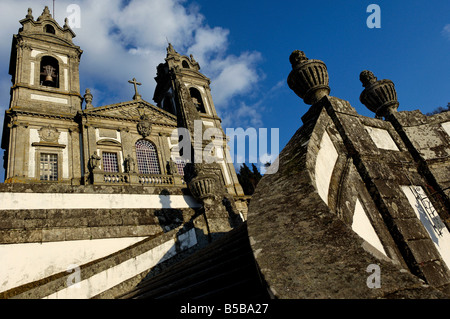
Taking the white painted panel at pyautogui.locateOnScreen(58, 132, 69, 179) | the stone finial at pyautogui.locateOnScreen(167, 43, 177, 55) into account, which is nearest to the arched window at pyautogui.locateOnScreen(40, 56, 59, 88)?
the white painted panel at pyautogui.locateOnScreen(58, 132, 69, 179)

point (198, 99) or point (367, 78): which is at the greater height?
point (198, 99)

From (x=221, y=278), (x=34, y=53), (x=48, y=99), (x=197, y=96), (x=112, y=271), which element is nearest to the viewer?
(x=221, y=278)

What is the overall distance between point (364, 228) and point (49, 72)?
955 inches


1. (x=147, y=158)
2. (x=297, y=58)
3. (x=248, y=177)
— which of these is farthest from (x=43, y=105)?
(x=248, y=177)

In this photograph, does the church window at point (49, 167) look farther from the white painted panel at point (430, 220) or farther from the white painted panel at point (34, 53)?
the white painted panel at point (430, 220)

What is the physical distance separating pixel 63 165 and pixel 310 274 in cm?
1908

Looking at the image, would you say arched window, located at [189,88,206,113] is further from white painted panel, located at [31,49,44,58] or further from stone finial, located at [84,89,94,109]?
white painted panel, located at [31,49,44,58]

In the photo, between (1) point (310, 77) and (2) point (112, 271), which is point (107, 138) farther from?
(1) point (310, 77)

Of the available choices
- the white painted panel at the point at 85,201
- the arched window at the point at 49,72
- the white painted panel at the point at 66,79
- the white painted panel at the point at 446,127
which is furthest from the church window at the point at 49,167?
the white painted panel at the point at 446,127

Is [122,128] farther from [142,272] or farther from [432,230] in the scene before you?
[432,230]

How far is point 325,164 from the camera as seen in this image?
2916 mm

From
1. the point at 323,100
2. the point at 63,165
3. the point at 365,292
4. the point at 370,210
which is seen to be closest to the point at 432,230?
the point at 370,210

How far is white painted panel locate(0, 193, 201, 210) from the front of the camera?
5.50 m

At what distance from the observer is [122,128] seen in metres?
21.0
